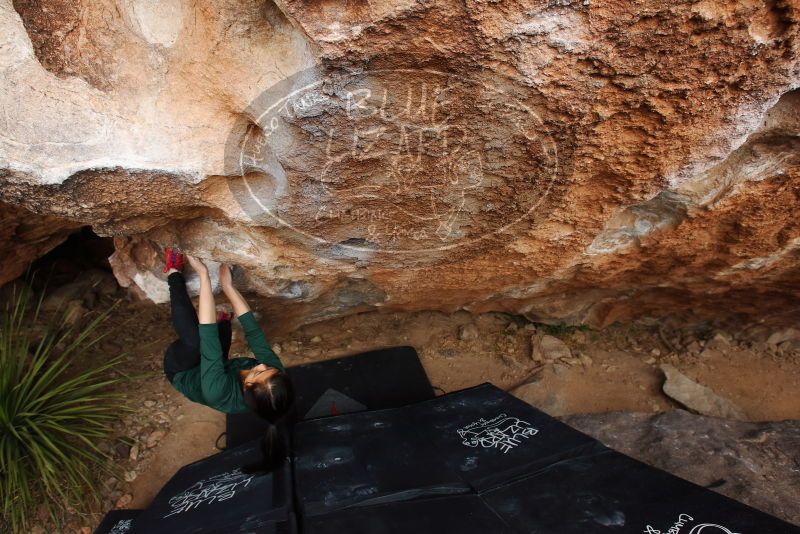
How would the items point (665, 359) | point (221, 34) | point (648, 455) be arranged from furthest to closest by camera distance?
point (665, 359) < point (648, 455) < point (221, 34)

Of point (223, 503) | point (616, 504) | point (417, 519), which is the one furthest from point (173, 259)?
point (616, 504)

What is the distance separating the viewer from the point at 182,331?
237cm

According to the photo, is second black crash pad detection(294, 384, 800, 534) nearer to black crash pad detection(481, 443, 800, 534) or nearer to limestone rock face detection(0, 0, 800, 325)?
black crash pad detection(481, 443, 800, 534)

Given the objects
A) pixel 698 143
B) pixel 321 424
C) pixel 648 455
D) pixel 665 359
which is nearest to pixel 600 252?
pixel 698 143

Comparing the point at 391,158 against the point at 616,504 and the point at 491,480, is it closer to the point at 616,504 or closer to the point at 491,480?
the point at 491,480

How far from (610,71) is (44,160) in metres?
1.90

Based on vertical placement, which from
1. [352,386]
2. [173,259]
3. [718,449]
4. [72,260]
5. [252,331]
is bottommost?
[718,449]

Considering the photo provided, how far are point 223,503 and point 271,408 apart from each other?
420 mm

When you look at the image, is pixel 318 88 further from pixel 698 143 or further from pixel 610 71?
pixel 698 143

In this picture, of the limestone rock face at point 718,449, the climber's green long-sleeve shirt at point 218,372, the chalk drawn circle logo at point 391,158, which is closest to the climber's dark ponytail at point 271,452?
the climber's green long-sleeve shirt at point 218,372

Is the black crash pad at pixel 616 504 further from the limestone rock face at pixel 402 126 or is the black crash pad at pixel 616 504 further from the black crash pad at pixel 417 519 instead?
the limestone rock face at pixel 402 126

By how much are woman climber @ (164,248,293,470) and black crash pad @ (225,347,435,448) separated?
0.66 metres

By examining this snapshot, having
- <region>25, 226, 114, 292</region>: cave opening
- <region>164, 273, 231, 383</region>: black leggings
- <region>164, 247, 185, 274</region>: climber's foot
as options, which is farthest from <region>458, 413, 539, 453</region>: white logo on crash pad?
<region>25, 226, 114, 292</region>: cave opening

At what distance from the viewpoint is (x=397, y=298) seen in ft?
10.5
